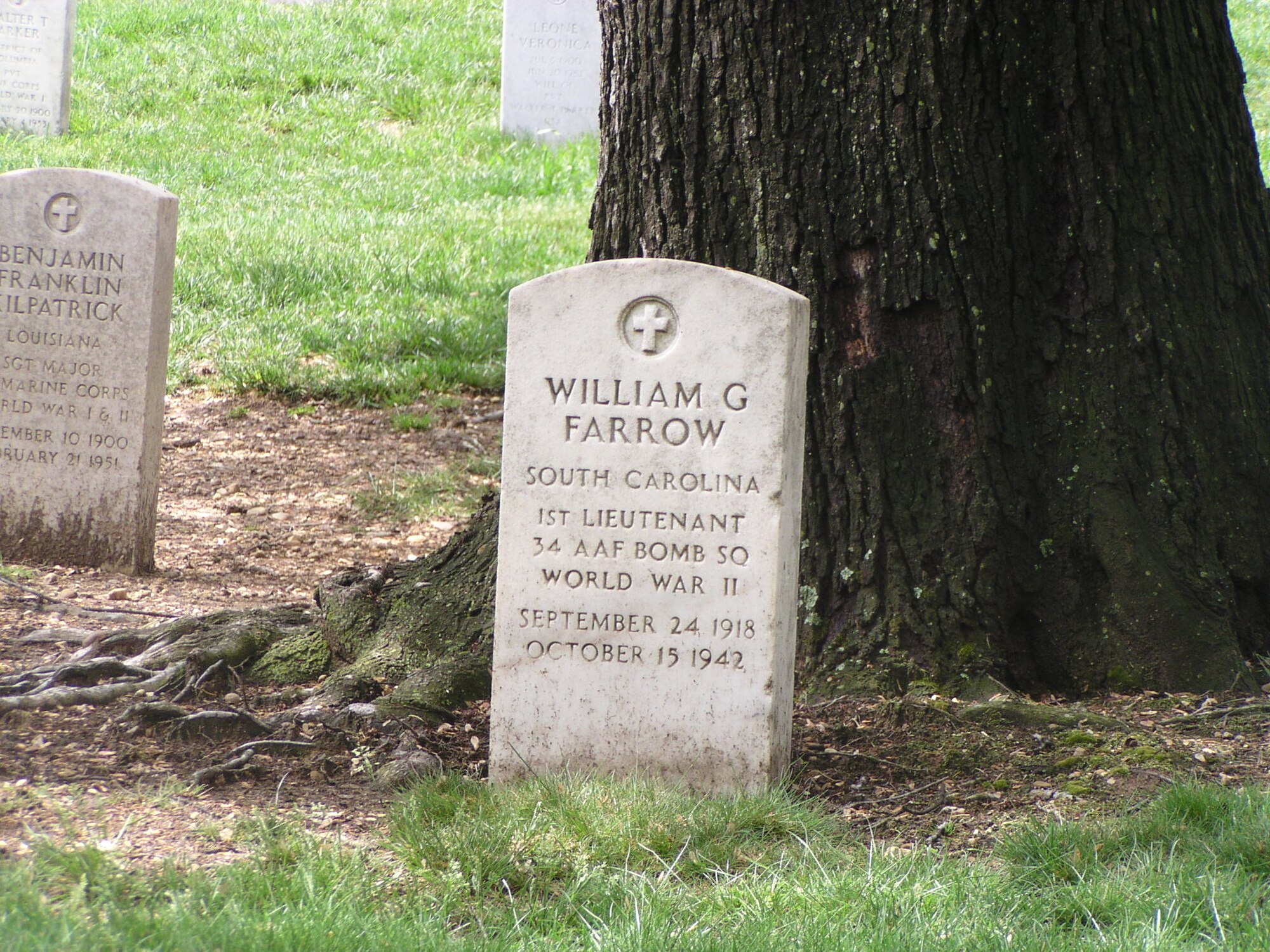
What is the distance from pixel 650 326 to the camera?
10.9 feet

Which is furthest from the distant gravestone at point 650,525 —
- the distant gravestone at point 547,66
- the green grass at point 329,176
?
the distant gravestone at point 547,66

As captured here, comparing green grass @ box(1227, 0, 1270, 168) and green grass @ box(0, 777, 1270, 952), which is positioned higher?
green grass @ box(1227, 0, 1270, 168)

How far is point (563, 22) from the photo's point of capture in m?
12.4

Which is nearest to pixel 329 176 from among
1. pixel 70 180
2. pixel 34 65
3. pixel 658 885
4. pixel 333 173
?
pixel 333 173

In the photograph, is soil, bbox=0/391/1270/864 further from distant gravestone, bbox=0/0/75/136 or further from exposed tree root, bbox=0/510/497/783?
distant gravestone, bbox=0/0/75/136

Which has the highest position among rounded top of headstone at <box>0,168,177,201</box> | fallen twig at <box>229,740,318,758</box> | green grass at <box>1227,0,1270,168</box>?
green grass at <box>1227,0,1270,168</box>

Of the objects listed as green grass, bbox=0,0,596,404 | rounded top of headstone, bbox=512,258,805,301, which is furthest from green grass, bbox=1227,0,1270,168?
rounded top of headstone, bbox=512,258,805,301

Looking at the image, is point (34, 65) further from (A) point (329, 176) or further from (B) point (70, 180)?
→ (B) point (70, 180)

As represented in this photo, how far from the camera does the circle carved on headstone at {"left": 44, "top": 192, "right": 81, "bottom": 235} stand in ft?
17.0

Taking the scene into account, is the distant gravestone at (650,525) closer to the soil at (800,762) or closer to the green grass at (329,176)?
the soil at (800,762)

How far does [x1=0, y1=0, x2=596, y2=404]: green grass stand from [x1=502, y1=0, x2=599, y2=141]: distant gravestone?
0.32 m

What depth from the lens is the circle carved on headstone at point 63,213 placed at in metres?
5.17

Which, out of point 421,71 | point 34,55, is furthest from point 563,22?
point 34,55

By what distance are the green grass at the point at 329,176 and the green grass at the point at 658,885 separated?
5426mm
